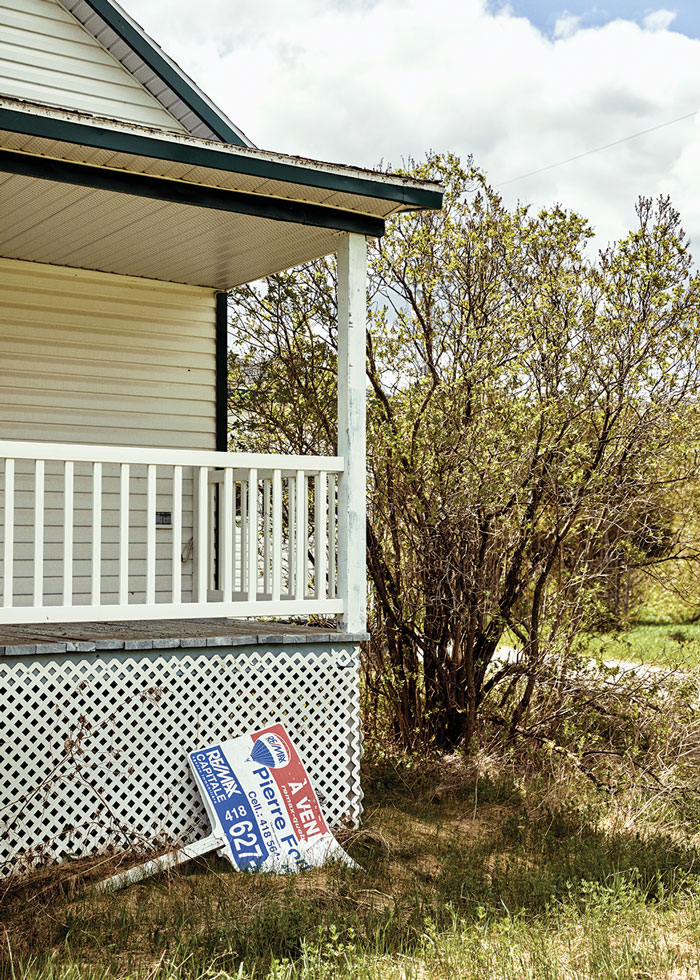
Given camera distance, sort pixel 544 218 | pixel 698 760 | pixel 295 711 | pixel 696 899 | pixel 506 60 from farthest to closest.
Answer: pixel 506 60 < pixel 544 218 < pixel 698 760 < pixel 295 711 < pixel 696 899

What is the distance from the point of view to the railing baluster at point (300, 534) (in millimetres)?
6675

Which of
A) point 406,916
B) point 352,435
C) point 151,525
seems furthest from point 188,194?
point 406,916

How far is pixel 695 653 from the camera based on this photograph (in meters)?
9.22

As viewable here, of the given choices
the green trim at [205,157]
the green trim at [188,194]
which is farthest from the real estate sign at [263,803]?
the green trim at [205,157]

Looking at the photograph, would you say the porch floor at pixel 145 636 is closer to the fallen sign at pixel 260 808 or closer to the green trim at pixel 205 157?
the fallen sign at pixel 260 808

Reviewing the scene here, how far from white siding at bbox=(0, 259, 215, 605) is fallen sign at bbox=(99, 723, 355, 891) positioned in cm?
227

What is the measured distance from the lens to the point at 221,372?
858 cm

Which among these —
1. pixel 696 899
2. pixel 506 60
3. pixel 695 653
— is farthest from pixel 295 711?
pixel 506 60

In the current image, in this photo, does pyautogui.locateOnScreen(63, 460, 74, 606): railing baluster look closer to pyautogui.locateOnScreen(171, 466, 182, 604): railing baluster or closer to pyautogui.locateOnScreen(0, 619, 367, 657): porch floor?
pyautogui.locateOnScreen(0, 619, 367, 657): porch floor

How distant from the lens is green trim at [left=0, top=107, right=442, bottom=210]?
5.50 metres

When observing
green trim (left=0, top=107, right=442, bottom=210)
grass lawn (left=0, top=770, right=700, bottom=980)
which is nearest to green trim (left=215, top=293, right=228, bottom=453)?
green trim (left=0, top=107, right=442, bottom=210)

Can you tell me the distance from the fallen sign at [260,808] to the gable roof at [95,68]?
435 cm

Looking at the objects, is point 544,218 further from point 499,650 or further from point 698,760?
→ point 698,760

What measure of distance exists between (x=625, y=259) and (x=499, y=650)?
3.56 metres
